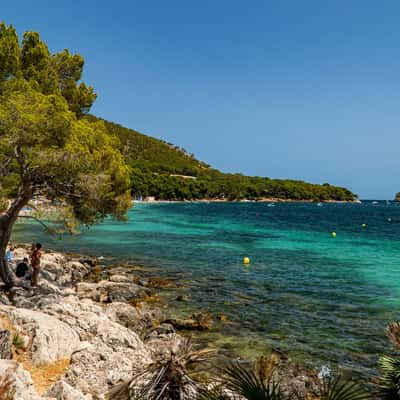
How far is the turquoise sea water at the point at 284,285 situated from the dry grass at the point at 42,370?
6.13m

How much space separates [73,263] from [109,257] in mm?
6364

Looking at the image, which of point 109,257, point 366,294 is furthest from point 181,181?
point 366,294

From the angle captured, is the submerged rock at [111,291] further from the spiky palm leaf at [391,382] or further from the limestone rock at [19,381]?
the spiky palm leaf at [391,382]

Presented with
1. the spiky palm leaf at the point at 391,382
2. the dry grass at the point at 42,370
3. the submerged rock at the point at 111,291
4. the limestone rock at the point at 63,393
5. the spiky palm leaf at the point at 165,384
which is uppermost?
the spiky palm leaf at the point at 165,384

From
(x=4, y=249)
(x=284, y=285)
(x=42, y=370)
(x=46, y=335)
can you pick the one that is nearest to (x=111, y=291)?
(x=4, y=249)

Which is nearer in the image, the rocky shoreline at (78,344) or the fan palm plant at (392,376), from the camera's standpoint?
the fan palm plant at (392,376)

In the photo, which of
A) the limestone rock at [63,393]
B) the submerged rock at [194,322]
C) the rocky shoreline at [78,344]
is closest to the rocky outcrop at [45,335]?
the rocky shoreline at [78,344]

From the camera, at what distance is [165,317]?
1648 cm

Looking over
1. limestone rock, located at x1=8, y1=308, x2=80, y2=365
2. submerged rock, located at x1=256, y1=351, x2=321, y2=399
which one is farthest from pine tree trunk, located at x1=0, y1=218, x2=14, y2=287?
submerged rock, located at x1=256, y1=351, x2=321, y2=399

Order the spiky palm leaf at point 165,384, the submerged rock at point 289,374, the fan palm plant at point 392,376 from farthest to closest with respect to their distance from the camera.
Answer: the submerged rock at point 289,374, the fan palm plant at point 392,376, the spiky palm leaf at point 165,384

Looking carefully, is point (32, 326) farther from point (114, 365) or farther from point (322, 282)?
point (322, 282)

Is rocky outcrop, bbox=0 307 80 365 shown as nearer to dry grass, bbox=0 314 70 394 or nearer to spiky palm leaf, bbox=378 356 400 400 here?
dry grass, bbox=0 314 70 394

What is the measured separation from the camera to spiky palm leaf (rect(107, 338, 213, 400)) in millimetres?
4609

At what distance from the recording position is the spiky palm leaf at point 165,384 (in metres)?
4.61
